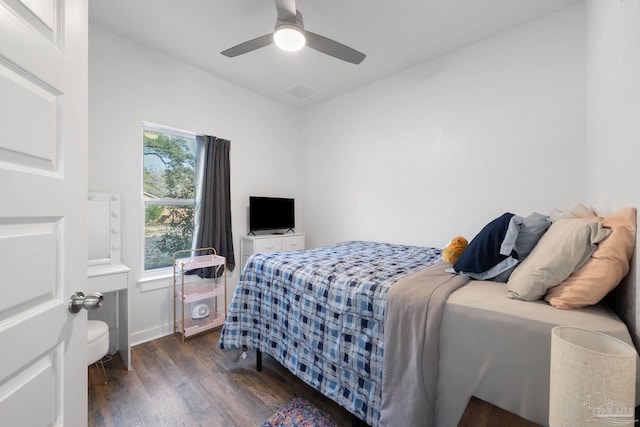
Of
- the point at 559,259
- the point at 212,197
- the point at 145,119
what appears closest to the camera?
the point at 559,259

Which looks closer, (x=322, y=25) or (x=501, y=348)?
(x=501, y=348)

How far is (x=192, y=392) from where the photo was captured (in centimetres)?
185

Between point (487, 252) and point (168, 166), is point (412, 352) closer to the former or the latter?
point (487, 252)

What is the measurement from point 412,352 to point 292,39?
6.90 feet

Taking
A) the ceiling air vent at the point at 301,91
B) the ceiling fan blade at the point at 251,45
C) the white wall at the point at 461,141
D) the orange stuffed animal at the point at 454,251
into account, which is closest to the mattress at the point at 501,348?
the orange stuffed animal at the point at 454,251

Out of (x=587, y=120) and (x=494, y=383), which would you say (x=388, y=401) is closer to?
(x=494, y=383)

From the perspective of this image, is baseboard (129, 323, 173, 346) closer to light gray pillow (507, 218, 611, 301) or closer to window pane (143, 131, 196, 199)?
window pane (143, 131, 196, 199)

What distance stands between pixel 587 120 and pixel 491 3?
1166 millimetres

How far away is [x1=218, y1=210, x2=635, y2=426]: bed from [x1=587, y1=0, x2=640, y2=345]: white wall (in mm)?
349

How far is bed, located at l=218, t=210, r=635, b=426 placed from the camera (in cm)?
101

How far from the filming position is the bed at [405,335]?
101 cm

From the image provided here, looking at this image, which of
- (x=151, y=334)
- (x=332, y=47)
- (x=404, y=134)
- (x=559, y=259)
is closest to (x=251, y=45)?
(x=332, y=47)

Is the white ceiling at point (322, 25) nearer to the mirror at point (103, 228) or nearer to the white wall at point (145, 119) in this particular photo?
the white wall at point (145, 119)

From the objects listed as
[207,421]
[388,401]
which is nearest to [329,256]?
[388,401]
